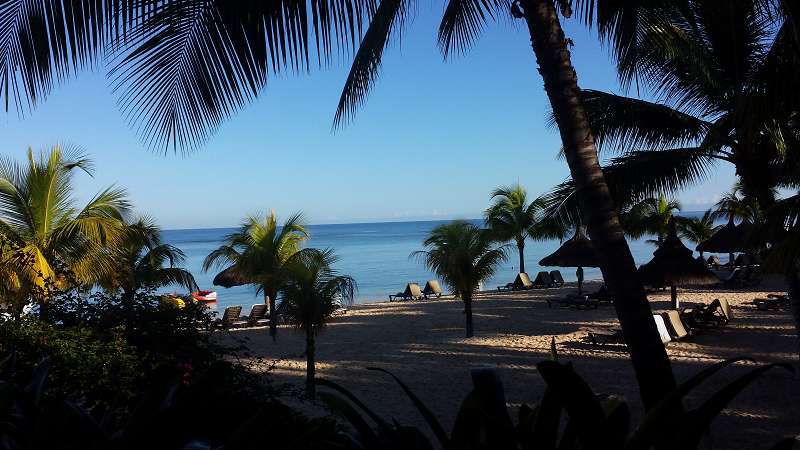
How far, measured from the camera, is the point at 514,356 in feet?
36.8

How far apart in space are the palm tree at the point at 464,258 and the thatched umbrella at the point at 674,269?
11.1ft

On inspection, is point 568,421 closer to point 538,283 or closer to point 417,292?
point 417,292

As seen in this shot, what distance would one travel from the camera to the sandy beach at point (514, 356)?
7.59m

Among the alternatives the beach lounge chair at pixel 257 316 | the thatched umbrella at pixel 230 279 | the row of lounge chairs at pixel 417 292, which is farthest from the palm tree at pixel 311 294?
the row of lounge chairs at pixel 417 292

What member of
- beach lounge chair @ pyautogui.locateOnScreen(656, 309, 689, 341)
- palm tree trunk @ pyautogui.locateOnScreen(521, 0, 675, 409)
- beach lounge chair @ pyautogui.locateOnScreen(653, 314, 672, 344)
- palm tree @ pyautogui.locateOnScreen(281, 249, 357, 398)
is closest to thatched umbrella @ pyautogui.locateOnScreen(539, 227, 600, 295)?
beach lounge chair @ pyautogui.locateOnScreen(656, 309, 689, 341)

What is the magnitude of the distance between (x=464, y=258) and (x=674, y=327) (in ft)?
15.3

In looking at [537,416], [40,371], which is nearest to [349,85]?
[40,371]

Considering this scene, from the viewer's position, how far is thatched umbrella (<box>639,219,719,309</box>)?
1264cm

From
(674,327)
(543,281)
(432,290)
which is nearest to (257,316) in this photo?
(432,290)

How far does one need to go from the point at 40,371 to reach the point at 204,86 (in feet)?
5.73

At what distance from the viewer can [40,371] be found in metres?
2.48

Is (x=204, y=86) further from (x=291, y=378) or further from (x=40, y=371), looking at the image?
(x=291, y=378)

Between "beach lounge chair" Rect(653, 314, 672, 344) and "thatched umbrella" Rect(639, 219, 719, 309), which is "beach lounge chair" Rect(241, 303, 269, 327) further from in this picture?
"beach lounge chair" Rect(653, 314, 672, 344)

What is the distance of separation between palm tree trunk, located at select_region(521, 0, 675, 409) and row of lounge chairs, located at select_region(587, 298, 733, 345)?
8375mm
